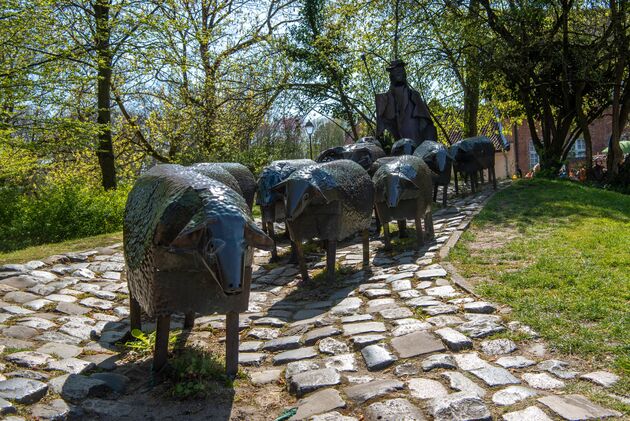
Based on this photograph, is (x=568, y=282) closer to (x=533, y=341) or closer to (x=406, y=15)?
(x=533, y=341)

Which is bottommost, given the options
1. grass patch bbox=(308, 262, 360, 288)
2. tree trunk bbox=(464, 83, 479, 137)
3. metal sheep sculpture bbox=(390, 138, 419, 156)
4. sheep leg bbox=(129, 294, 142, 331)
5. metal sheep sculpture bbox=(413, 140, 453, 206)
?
grass patch bbox=(308, 262, 360, 288)

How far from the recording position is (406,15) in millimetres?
20938

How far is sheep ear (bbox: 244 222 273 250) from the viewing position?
4.14 metres

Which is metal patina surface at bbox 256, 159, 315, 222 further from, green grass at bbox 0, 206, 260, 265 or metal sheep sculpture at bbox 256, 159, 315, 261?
green grass at bbox 0, 206, 260, 265

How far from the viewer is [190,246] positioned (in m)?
4.11

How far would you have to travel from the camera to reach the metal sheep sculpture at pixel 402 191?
9.00 m

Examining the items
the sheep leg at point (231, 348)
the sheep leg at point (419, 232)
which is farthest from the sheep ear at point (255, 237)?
the sheep leg at point (419, 232)

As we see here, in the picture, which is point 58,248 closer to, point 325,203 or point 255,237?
point 325,203

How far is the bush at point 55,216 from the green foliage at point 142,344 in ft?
23.3

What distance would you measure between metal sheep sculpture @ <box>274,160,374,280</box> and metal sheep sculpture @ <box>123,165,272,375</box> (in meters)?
2.35

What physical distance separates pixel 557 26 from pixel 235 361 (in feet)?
55.5

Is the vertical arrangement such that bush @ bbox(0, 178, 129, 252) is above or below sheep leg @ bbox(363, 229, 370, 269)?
above

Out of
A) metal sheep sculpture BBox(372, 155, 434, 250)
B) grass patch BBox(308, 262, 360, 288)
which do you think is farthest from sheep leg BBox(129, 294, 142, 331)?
metal sheep sculpture BBox(372, 155, 434, 250)

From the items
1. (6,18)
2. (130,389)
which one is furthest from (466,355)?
(6,18)
